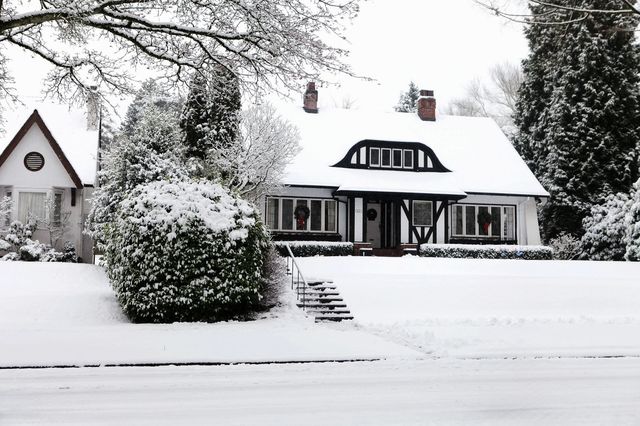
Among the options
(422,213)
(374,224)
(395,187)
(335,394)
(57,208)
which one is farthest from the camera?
(374,224)

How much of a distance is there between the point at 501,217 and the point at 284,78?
20812 millimetres

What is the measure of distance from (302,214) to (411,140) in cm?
638

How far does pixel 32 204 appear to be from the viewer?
26.0 m

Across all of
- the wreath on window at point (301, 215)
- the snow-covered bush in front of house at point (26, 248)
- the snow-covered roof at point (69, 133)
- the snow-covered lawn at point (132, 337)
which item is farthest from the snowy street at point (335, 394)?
the snow-covered roof at point (69, 133)

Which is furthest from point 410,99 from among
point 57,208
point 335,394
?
point 335,394

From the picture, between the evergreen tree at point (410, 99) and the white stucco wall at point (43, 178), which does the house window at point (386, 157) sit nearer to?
the white stucco wall at point (43, 178)

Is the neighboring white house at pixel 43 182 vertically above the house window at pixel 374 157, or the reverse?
the house window at pixel 374 157

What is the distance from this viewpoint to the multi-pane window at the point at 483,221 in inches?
1192

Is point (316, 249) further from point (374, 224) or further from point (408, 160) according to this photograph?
point (408, 160)

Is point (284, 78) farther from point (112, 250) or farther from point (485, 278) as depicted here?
point (485, 278)

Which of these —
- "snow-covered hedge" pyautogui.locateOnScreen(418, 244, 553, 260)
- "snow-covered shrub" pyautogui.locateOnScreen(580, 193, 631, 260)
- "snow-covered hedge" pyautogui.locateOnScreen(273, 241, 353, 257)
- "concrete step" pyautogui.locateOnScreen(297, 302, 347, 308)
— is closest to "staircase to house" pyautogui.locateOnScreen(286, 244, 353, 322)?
"concrete step" pyautogui.locateOnScreen(297, 302, 347, 308)

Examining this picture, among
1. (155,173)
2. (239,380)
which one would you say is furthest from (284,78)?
(155,173)

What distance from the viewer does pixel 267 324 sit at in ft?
46.1

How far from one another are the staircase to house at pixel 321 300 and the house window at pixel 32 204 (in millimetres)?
12810
